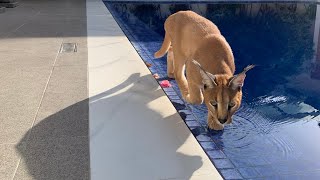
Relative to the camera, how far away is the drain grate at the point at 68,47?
21.6 ft

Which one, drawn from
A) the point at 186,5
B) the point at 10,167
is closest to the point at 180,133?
the point at 10,167

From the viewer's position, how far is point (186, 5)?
46.6 feet

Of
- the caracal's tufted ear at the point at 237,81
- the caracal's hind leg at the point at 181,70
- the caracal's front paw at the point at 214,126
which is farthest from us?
the caracal's hind leg at the point at 181,70

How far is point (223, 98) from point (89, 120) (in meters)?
1.46

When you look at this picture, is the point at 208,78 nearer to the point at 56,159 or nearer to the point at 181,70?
the point at 56,159

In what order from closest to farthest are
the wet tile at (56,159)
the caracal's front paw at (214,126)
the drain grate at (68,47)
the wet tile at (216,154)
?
the wet tile at (56,159) < the wet tile at (216,154) < the caracal's front paw at (214,126) < the drain grate at (68,47)

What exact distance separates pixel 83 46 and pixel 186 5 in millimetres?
8072

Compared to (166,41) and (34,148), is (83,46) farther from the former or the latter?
(34,148)

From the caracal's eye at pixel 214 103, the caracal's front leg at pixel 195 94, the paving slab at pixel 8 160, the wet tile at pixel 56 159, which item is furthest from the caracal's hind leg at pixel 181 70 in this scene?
the paving slab at pixel 8 160

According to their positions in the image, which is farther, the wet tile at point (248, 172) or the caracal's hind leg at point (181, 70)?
the caracal's hind leg at point (181, 70)

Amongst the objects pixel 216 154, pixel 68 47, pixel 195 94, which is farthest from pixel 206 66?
A: pixel 68 47

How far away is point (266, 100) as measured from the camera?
197 inches

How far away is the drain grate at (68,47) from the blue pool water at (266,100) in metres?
1.16

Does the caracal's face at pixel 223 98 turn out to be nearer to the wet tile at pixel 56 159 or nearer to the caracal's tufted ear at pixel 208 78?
the caracal's tufted ear at pixel 208 78
